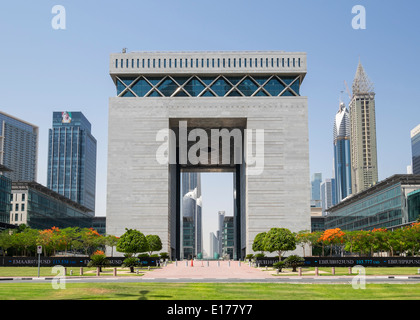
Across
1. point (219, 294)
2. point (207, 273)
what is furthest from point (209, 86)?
point (219, 294)

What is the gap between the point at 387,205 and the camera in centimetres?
13838

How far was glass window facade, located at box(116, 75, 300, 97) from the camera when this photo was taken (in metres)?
103

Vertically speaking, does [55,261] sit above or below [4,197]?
below

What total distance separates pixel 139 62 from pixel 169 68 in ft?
22.2

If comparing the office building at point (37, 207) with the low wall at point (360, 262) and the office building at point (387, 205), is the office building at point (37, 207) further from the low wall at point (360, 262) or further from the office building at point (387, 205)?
the low wall at point (360, 262)

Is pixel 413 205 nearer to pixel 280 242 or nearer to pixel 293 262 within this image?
pixel 280 242

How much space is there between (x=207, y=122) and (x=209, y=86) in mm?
7780

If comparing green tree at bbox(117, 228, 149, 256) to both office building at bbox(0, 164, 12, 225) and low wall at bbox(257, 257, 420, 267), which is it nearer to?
low wall at bbox(257, 257, 420, 267)

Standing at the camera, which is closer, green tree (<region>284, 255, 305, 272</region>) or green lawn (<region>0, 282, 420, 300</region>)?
green lawn (<region>0, 282, 420, 300</region>)

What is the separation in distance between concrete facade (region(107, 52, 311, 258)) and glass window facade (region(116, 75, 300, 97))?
5.39ft

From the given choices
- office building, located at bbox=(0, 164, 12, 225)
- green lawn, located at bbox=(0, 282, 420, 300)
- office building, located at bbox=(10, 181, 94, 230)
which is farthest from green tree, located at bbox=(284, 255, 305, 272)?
office building, located at bbox=(10, 181, 94, 230)
